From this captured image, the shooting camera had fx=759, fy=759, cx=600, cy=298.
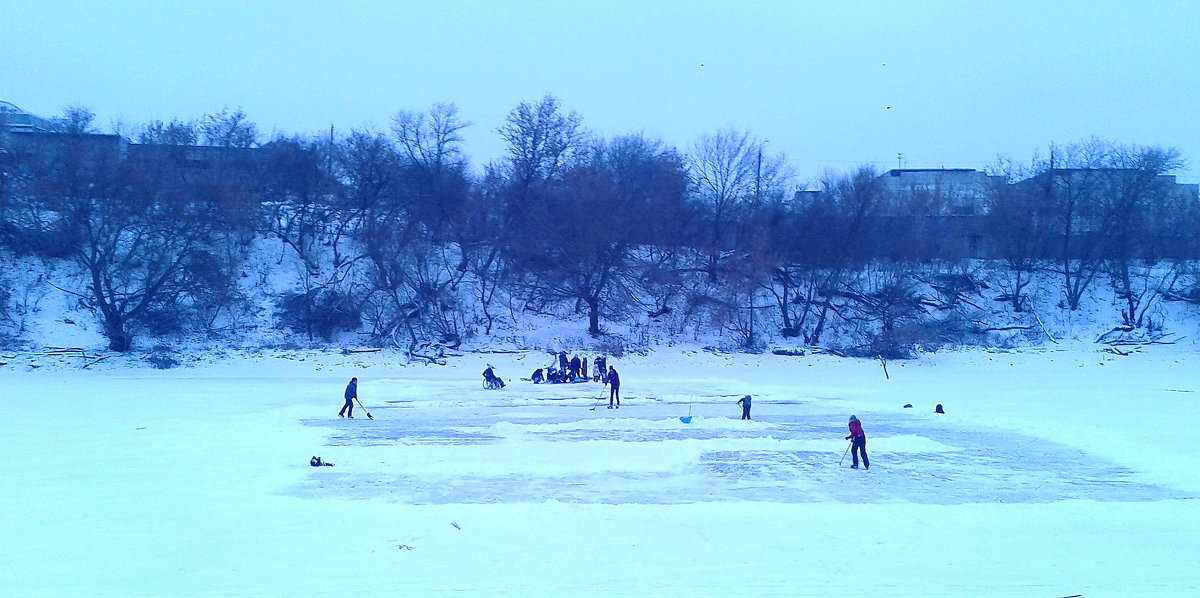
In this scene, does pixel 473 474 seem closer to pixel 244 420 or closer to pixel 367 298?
pixel 244 420

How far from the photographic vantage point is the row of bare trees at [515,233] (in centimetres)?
3478

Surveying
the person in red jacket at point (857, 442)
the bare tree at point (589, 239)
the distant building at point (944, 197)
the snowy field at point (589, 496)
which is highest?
the distant building at point (944, 197)

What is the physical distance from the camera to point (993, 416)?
20281mm

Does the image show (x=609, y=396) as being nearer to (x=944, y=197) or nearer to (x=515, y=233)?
(x=515, y=233)

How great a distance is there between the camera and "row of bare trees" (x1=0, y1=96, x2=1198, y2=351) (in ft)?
114

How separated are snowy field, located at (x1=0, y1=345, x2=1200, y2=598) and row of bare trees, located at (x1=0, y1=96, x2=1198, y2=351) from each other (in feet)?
42.6

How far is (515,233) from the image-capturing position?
139ft

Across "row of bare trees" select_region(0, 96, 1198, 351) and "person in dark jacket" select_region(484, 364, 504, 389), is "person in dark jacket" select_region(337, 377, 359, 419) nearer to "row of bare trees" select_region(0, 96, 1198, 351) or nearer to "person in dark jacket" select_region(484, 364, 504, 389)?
"person in dark jacket" select_region(484, 364, 504, 389)

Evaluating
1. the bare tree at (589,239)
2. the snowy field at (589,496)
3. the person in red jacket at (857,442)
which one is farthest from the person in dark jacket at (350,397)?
the bare tree at (589,239)

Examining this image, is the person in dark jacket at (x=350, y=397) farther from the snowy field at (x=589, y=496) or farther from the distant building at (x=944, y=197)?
the distant building at (x=944, y=197)

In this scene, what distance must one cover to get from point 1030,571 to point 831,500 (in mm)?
3395

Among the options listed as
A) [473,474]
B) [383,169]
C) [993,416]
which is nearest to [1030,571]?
[473,474]

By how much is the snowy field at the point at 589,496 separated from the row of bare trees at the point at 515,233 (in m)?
13.0

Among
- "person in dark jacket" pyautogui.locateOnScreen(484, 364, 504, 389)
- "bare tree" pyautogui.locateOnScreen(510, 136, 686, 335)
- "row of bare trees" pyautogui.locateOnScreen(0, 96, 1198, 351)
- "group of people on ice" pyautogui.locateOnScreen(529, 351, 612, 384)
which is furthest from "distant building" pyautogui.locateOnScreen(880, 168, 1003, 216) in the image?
"person in dark jacket" pyautogui.locateOnScreen(484, 364, 504, 389)
